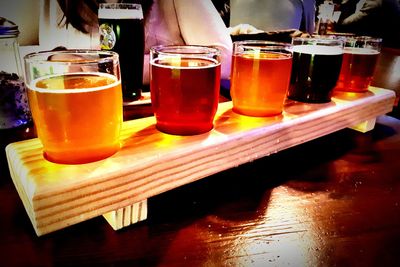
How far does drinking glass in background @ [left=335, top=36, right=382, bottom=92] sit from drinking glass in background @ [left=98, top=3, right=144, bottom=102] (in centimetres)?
75

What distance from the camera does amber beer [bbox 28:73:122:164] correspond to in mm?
632

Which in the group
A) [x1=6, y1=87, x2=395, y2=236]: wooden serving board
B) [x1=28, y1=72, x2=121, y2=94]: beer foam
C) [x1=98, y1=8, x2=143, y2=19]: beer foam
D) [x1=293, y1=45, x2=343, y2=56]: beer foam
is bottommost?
[x1=6, y1=87, x2=395, y2=236]: wooden serving board

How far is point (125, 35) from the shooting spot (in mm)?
1169

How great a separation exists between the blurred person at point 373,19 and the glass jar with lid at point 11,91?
4101 mm

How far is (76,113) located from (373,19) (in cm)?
451

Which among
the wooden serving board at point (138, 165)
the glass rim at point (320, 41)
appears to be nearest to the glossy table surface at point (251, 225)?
the wooden serving board at point (138, 165)

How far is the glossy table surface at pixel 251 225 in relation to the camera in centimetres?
61

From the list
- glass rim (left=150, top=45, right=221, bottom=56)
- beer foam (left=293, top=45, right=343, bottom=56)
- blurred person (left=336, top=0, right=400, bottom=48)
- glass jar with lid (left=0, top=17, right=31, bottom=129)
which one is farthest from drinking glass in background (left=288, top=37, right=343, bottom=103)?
blurred person (left=336, top=0, right=400, bottom=48)

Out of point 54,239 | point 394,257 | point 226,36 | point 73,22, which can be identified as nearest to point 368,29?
point 226,36

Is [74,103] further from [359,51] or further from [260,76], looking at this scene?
[359,51]

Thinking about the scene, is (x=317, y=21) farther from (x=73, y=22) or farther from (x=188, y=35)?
(x=73, y=22)

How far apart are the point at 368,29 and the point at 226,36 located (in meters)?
3.37

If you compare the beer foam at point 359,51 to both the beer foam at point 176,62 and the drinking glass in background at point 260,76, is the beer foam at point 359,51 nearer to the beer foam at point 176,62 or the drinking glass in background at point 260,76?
the drinking glass in background at point 260,76

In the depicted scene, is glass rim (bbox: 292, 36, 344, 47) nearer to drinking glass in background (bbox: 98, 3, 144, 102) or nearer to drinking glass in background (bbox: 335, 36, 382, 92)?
drinking glass in background (bbox: 335, 36, 382, 92)
